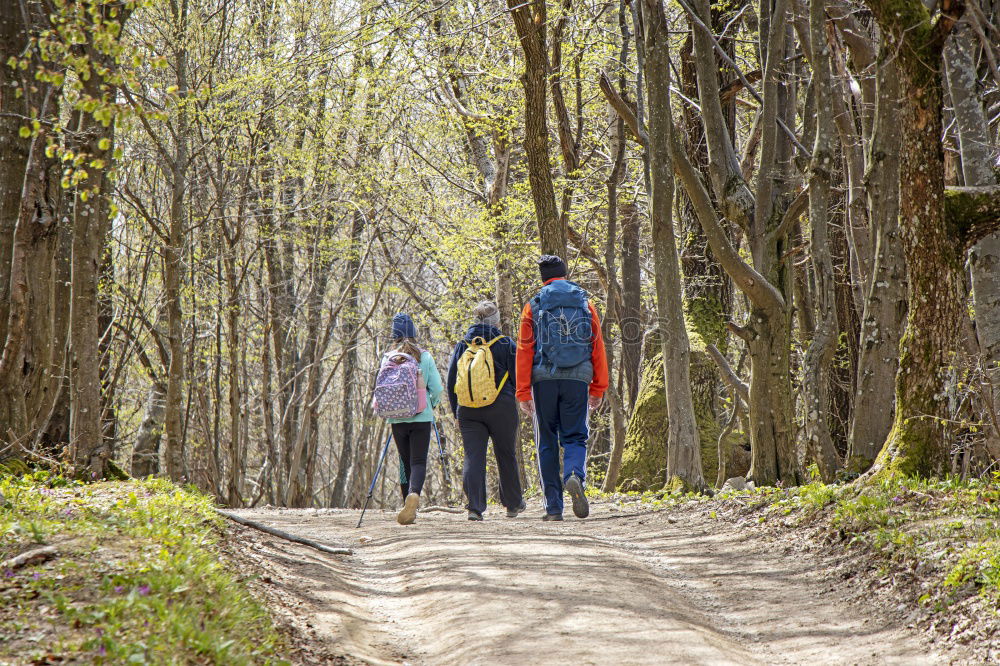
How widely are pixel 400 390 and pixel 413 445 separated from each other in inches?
24.9

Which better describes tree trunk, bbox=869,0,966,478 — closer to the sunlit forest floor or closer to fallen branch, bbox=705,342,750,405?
the sunlit forest floor

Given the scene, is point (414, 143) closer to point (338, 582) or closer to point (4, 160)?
point (4, 160)

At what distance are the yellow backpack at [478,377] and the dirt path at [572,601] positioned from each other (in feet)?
4.66

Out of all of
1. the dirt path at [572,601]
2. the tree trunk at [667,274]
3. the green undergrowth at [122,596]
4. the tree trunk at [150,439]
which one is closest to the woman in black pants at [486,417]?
the dirt path at [572,601]

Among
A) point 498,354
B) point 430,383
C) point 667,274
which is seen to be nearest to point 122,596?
point 498,354

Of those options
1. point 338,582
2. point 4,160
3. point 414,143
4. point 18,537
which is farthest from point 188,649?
point 414,143

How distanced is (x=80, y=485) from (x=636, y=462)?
26.5 ft

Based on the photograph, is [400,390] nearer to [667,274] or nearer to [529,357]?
[529,357]

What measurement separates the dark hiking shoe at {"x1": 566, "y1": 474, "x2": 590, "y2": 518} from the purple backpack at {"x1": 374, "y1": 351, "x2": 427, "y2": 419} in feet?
5.74

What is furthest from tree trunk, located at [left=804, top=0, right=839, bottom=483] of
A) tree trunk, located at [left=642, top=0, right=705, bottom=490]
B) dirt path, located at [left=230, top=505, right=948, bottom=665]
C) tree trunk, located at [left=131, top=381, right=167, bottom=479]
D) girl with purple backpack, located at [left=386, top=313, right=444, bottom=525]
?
tree trunk, located at [left=131, top=381, right=167, bottom=479]

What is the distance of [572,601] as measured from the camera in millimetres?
4926

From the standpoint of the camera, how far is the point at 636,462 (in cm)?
1338

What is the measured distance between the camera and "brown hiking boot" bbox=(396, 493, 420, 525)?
8.70 m

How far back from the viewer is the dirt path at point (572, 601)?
429 centimetres
